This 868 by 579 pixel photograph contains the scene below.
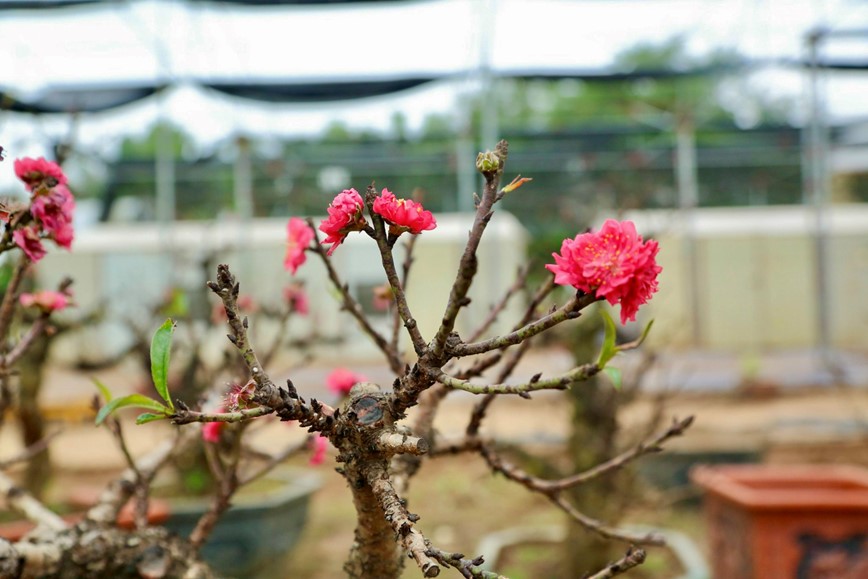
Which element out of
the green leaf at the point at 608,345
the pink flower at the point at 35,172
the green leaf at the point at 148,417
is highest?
the pink flower at the point at 35,172

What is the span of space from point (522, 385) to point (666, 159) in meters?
7.95

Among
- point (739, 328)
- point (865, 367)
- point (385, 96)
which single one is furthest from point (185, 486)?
point (739, 328)

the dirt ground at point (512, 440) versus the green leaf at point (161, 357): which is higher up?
the green leaf at point (161, 357)

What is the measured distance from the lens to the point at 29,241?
0.76 meters

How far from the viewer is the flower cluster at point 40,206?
29.8 inches

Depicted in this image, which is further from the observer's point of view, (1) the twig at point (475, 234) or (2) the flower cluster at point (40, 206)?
(2) the flower cluster at point (40, 206)

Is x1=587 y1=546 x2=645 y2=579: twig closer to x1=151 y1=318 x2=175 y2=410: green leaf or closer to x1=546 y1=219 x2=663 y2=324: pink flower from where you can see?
x1=546 y1=219 x2=663 y2=324: pink flower

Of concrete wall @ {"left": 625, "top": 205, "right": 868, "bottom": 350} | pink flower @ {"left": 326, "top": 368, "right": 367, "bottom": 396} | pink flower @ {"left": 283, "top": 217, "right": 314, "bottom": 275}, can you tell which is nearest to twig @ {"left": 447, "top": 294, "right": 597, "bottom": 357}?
pink flower @ {"left": 283, "top": 217, "right": 314, "bottom": 275}

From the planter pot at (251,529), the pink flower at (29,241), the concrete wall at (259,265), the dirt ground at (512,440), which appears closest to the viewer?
the pink flower at (29,241)

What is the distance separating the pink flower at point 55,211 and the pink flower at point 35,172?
0.01 metres

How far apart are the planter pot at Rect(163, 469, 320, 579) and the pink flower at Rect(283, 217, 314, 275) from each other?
1.90 metres

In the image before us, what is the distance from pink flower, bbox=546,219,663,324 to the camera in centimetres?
52

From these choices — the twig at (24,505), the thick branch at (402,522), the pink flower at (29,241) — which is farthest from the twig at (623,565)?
the twig at (24,505)

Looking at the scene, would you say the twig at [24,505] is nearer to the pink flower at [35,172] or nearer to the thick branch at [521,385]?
the pink flower at [35,172]
